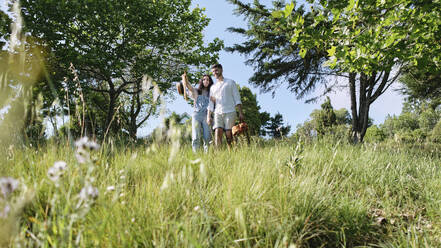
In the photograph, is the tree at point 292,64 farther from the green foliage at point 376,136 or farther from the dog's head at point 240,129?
the dog's head at point 240,129

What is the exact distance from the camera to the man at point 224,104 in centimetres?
544

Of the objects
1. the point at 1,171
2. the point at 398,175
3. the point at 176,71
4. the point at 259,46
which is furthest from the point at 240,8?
the point at 1,171

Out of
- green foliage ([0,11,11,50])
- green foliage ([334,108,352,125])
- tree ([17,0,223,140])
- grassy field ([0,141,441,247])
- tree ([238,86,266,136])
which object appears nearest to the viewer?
grassy field ([0,141,441,247])

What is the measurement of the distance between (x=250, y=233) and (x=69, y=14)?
1339cm

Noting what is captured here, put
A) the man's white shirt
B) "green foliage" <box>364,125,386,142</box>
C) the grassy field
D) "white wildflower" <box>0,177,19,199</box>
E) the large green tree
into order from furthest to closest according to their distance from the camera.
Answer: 1. "green foliage" <box>364,125,386,142</box>
2. the man's white shirt
3. the large green tree
4. the grassy field
5. "white wildflower" <box>0,177,19,199</box>

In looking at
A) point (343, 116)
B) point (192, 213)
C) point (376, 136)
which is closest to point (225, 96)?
point (192, 213)

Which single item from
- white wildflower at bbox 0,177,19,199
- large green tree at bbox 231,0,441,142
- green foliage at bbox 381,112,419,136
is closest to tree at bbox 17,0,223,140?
large green tree at bbox 231,0,441,142

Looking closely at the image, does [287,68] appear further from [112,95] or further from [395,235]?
[395,235]

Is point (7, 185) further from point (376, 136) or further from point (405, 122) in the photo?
point (405, 122)

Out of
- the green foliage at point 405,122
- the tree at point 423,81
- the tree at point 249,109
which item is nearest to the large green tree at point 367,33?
the tree at point 423,81

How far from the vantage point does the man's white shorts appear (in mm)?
5465

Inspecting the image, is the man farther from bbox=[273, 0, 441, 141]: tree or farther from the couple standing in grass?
bbox=[273, 0, 441, 141]: tree

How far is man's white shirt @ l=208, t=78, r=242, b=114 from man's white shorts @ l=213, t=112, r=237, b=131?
0.09m

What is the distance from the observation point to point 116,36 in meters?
13.2
